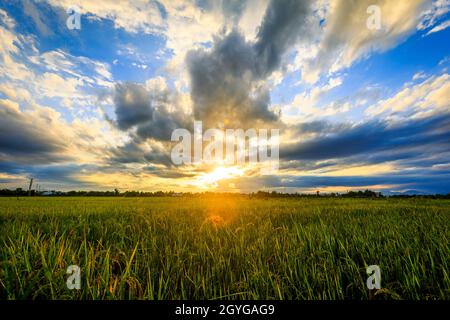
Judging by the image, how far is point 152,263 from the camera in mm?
2494

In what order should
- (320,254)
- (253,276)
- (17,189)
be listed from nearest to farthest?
(253,276)
(320,254)
(17,189)

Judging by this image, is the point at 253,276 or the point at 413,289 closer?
the point at 413,289

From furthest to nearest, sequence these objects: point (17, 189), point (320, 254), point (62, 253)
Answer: point (17, 189) → point (320, 254) → point (62, 253)

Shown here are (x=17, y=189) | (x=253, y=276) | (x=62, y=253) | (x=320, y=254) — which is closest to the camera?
(x=253, y=276)
